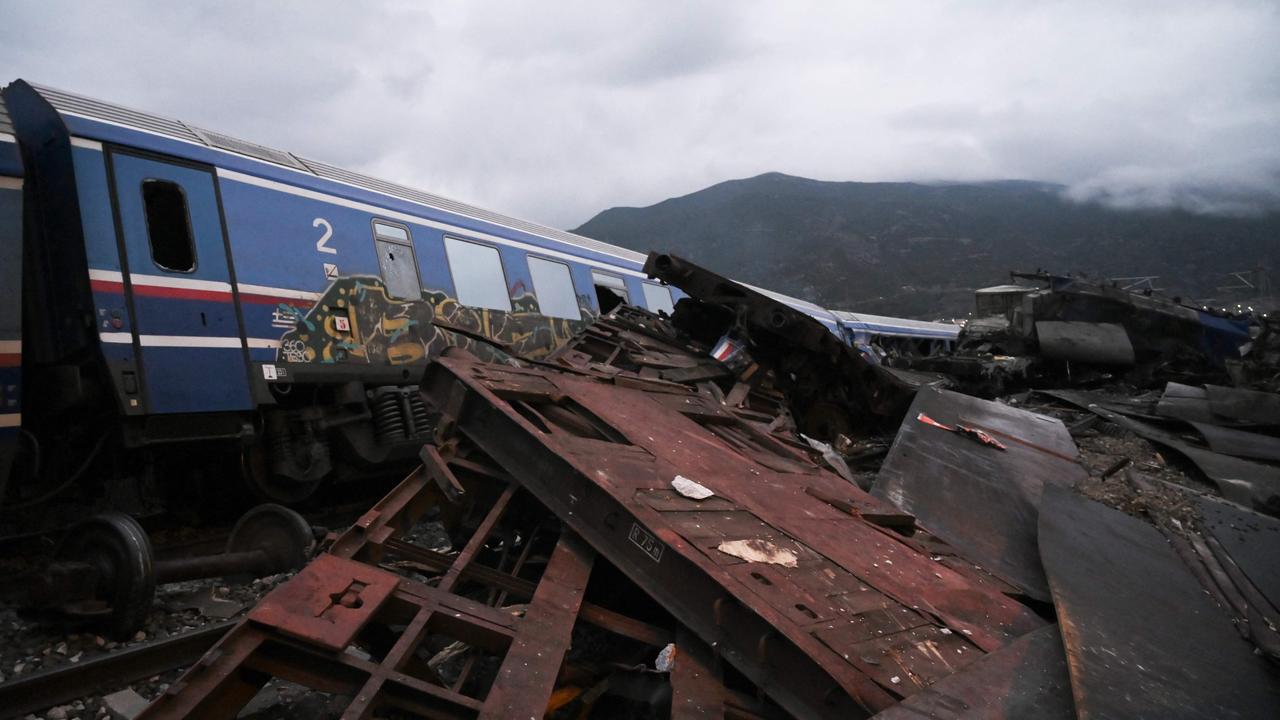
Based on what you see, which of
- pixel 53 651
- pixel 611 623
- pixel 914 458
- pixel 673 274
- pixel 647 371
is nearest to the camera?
pixel 611 623

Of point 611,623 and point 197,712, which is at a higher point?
point 197,712

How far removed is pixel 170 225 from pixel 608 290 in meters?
6.01

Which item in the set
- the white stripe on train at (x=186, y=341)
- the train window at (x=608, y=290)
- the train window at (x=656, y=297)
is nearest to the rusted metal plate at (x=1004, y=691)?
the white stripe on train at (x=186, y=341)

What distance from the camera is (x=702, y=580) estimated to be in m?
2.19

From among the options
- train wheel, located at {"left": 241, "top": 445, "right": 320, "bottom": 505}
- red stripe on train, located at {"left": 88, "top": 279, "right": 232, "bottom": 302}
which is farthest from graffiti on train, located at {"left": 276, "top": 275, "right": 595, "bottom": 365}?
train wheel, located at {"left": 241, "top": 445, "right": 320, "bottom": 505}

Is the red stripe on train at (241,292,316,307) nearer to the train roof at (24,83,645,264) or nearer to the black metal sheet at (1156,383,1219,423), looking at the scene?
the train roof at (24,83,645,264)

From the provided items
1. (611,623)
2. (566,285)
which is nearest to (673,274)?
(566,285)

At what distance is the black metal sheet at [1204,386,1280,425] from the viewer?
22.6 ft

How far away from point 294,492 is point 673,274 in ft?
13.6

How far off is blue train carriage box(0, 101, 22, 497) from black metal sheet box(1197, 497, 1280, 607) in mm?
6705

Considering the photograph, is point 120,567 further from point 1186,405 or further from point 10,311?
point 1186,405

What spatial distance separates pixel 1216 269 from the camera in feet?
146

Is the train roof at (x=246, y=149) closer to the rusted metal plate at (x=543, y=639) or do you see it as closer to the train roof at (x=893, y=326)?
the rusted metal plate at (x=543, y=639)

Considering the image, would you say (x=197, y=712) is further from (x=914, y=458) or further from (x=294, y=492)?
(x=294, y=492)
